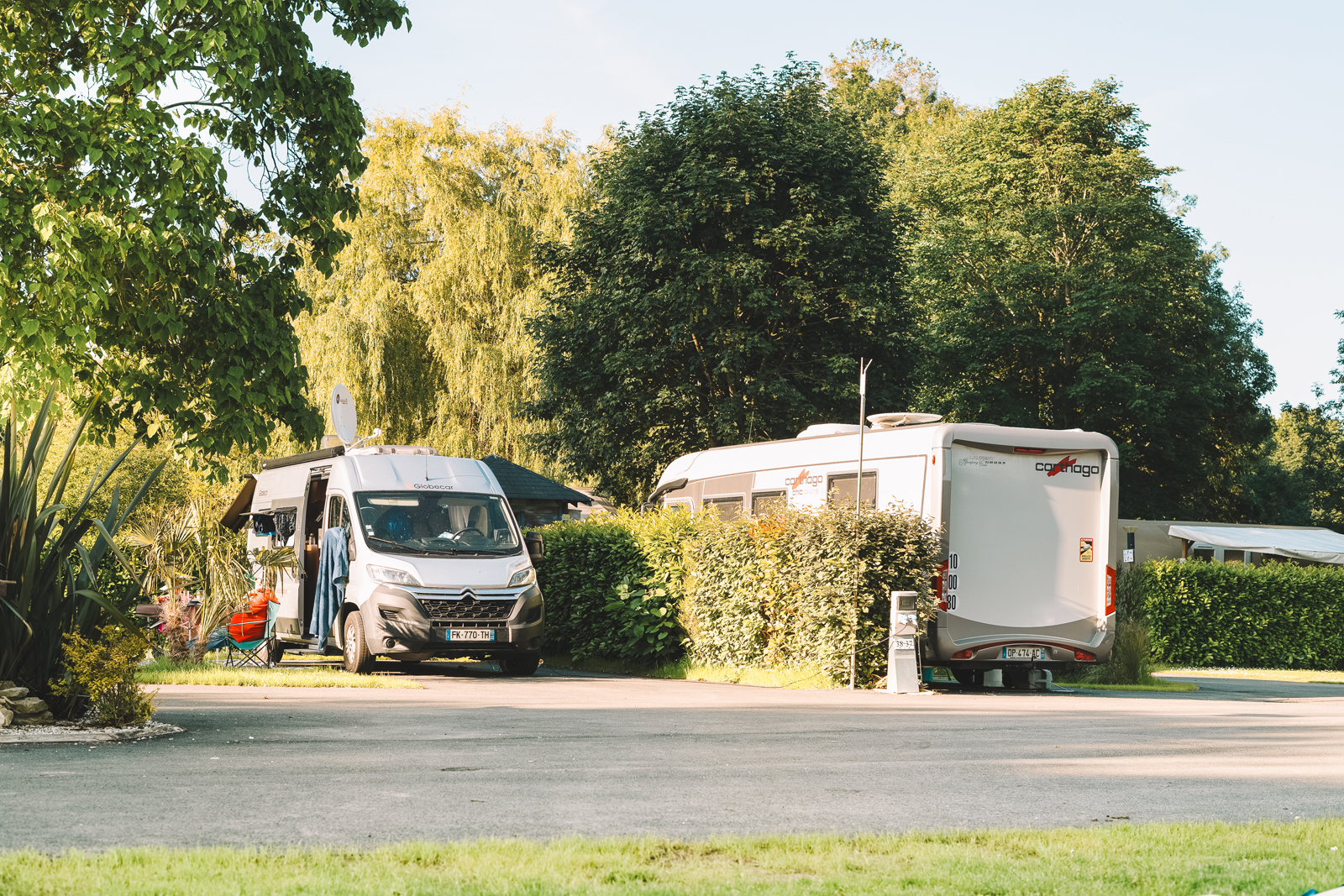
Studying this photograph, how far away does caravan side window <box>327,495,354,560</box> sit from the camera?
54.0 ft

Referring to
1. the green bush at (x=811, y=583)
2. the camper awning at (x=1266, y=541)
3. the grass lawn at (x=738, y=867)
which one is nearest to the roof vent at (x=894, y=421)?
the green bush at (x=811, y=583)

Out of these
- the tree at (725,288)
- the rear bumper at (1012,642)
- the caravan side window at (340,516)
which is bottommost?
the rear bumper at (1012,642)

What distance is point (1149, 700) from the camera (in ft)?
48.5

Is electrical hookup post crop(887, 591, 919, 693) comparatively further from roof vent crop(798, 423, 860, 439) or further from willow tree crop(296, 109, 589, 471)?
willow tree crop(296, 109, 589, 471)

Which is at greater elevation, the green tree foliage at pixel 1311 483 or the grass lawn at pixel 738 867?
the green tree foliage at pixel 1311 483

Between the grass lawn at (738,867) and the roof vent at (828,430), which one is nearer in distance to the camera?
the grass lawn at (738,867)

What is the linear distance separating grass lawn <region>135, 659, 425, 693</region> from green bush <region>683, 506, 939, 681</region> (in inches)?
154

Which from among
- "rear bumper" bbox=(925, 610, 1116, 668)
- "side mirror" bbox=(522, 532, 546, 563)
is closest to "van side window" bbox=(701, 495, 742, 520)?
"side mirror" bbox=(522, 532, 546, 563)

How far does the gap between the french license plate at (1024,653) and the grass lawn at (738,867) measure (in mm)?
9524

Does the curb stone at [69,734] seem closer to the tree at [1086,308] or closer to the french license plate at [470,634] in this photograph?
the french license plate at [470,634]

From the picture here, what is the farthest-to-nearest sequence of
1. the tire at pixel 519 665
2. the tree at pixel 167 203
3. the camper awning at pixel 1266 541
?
the camper awning at pixel 1266 541
the tire at pixel 519 665
the tree at pixel 167 203

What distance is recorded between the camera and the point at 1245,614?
85.9ft

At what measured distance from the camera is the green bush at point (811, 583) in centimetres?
1481

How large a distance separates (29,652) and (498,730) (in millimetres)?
3162
